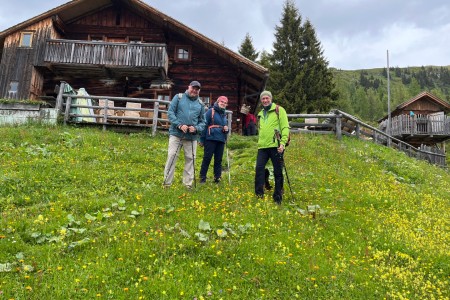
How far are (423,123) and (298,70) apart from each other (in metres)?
13.7

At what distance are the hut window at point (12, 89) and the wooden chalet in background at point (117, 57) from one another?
61 mm

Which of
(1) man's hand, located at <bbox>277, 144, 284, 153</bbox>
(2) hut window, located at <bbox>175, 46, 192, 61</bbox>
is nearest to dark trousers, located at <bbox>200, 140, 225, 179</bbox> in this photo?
(1) man's hand, located at <bbox>277, 144, 284, 153</bbox>

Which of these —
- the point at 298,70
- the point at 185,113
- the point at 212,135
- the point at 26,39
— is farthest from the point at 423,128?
the point at 26,39

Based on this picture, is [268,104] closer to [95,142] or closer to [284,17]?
[95,142]

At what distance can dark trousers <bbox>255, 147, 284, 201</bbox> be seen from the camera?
7.60m

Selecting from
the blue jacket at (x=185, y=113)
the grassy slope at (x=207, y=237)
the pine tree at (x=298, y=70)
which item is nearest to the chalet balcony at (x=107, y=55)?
the grassy slope at (x=207, y=237)

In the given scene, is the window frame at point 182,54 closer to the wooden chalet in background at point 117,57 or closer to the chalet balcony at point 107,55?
the wooden chalet in background at point 117,57

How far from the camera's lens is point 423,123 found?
3466 centimetres

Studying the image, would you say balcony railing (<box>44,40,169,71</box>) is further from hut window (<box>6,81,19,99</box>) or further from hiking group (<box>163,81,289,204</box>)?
hiking group (<box>163,81,289,204</box>)

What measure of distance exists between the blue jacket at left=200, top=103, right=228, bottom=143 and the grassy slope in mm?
1162

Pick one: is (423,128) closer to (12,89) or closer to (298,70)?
(298,70)

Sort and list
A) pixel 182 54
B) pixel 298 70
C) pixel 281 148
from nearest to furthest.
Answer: pixel 281 148 → pixel 182 54 → pixel 298 70

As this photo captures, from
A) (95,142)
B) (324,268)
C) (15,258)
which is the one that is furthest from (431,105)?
(15,258)

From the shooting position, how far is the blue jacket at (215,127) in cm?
875
